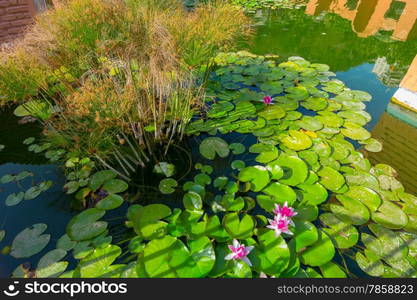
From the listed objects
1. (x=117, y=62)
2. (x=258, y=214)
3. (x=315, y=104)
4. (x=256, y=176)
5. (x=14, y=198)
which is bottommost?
(x=14, y=198)

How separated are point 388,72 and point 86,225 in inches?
228

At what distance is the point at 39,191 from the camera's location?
7.63ft

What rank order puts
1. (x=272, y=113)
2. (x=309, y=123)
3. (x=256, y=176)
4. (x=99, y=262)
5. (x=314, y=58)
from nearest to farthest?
(x=99, y=262)
(x=256, y=176)
(x=309, y=123)
(x=272, y=113)
(x=314, y=58)

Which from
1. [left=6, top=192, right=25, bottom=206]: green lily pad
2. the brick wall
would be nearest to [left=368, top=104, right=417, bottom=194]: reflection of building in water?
[left=6, top=192, right=25, bottom=206]: green lily pad

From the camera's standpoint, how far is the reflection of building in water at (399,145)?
2510 millimetres

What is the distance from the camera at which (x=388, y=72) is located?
4.69 m

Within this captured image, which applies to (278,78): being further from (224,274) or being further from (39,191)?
(39,191)

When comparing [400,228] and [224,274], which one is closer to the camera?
[224,274]

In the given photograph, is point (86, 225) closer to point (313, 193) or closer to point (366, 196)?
point (313, 193)

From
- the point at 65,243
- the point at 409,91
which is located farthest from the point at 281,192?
the point at 409,91

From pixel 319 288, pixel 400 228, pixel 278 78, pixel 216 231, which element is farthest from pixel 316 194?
pixel 278 78

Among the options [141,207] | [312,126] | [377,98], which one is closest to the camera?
[141,207]

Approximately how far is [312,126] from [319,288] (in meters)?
2.01

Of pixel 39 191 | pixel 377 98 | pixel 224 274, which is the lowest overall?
pixel 39 191
